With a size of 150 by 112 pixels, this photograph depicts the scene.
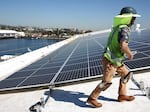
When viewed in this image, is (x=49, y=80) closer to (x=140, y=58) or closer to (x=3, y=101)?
(x=3, y=101)

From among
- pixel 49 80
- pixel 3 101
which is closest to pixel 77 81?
pixel 49 80

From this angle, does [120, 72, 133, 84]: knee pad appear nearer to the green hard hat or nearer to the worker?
the worker

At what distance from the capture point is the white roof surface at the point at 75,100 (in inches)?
198

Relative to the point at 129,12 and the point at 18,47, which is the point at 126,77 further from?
the point at 18,47

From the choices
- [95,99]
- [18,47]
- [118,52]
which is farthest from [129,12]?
[18,47]

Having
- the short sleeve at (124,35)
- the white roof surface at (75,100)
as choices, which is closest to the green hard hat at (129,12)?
the short sleeve at (124,35)

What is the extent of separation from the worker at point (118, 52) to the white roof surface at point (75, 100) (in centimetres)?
21

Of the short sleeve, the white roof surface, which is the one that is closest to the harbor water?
the white roof surface

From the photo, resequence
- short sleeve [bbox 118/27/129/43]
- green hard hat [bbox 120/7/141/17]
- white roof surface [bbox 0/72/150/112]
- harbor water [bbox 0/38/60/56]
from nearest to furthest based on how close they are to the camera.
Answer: short sleeve [bbox 118/27/129/43] < green hard hat [bbox 120/7/141/17] < white roof surface [bbox 0/72/150/112] < harbor water [bbox 0/38/60/56]

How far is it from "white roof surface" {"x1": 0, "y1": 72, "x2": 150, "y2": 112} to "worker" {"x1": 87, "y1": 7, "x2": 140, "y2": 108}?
207mm

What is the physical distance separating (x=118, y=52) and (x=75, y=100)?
4.95 ft

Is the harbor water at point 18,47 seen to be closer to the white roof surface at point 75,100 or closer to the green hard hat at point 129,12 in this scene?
the white roof surface at point 75,100

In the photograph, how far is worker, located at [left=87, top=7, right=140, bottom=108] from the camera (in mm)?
4695

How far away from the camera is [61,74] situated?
292 inches
